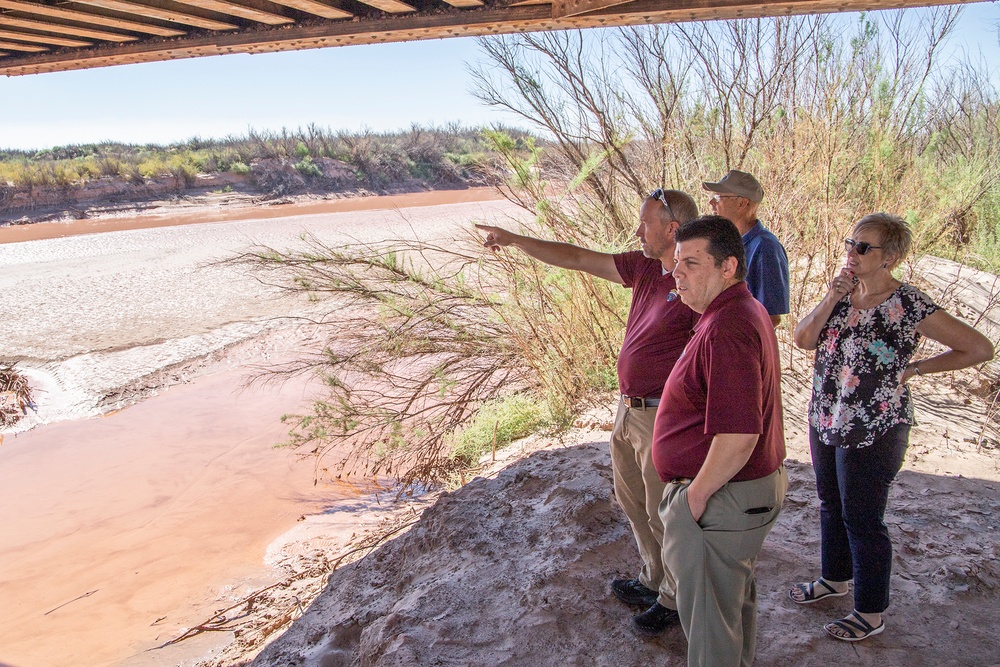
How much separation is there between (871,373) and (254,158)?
96.4 feet

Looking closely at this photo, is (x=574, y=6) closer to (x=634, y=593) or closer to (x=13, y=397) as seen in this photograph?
(x=634, y=593)

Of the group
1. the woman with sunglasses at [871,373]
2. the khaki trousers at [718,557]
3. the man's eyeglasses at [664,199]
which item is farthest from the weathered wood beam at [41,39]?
the woman with sunglasses at [871,373]

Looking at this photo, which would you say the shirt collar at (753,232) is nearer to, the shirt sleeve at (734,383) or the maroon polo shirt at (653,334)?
the maroon polo shirt at (653,334)

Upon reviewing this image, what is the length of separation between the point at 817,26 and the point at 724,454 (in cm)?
646

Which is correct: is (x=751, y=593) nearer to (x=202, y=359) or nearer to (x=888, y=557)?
(x=888, y=557)

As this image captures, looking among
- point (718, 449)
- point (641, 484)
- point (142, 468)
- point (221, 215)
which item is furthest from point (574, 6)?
point (221, 215)

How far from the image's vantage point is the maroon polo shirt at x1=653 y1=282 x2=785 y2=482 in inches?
78.6

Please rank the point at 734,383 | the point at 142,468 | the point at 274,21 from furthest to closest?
the point at 142,468, the point at 274,21, the point at 734,383

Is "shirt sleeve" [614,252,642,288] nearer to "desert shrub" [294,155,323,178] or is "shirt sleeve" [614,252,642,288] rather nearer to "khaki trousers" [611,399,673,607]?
"khaki trousers" [611,399,673,607]

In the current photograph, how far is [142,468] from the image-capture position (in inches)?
276

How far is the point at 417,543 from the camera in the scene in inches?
171

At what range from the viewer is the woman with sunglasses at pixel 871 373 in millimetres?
2576

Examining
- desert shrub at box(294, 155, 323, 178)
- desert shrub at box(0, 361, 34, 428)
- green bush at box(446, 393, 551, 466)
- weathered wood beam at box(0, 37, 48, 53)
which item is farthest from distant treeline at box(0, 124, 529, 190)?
weathered wood beam at box(0, 37, 48, 53)

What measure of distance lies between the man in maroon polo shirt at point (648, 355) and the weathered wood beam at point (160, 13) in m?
2.68
